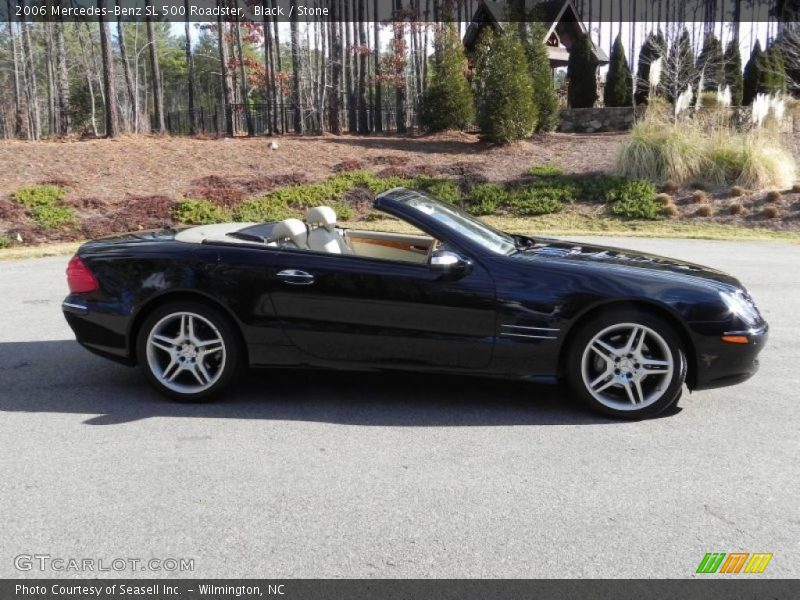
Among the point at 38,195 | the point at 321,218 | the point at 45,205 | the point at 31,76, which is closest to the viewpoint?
the point at 321,218

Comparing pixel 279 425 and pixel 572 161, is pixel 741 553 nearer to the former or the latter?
pixel 279 425

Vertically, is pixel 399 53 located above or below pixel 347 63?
above

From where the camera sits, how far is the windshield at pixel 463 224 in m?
4.79

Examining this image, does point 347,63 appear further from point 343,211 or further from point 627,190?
point 627,190

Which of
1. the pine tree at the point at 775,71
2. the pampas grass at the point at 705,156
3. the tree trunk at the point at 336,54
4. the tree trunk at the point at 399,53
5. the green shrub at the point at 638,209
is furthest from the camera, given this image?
the tree trunk at the point at 399,53

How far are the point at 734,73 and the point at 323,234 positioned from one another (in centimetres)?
3151

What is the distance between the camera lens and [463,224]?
4.99m

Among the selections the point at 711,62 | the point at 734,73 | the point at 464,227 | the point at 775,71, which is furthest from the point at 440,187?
the point at 711,62

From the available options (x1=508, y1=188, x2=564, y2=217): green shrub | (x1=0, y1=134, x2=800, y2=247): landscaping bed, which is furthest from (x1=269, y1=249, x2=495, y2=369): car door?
(x1=508, y1=188, x2=564, y2=217): green shrub

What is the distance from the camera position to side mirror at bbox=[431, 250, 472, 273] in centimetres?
450

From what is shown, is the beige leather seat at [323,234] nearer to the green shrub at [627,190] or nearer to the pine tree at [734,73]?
the green shrub at [627,190]

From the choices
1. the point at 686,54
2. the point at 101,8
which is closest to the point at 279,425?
the point at 101,8

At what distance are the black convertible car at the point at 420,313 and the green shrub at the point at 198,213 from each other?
11.5 meters
